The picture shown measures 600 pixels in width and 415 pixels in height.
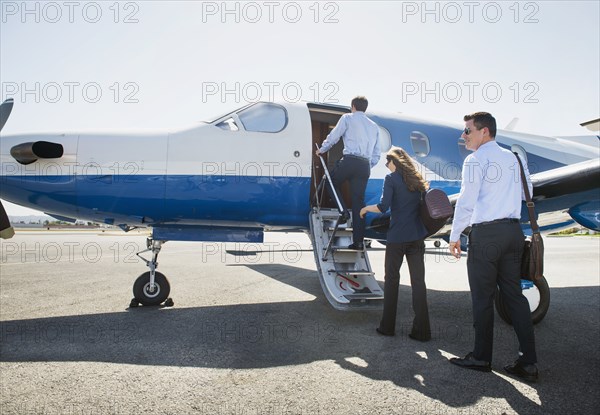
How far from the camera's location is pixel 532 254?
328 centimetres

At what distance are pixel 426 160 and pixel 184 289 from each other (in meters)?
4.76

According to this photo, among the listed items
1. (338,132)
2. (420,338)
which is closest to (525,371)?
(420,338)

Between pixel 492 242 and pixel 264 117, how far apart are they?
3.68 metres

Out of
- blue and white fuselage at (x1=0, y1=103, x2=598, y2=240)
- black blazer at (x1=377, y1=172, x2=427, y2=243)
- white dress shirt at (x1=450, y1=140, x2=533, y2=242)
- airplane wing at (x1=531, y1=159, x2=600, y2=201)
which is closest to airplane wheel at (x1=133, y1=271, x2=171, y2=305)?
blue and white fuselage at (x1=0, y1=103, x2=598, y2=240)

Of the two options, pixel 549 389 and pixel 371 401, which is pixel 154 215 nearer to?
pixel 371 401

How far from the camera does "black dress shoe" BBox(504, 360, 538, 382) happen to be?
10.3 feet

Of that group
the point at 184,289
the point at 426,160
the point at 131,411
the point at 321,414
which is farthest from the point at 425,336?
the point at 184,289

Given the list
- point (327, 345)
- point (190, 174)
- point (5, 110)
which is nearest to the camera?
point (327, 345)

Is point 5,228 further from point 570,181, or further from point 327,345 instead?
point 570,181

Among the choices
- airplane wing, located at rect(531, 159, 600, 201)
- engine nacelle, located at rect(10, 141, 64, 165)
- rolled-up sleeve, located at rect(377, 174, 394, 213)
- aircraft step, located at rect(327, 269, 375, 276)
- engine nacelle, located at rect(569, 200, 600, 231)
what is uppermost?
engine nacelle, located at rect(10, 141, 64, 165)

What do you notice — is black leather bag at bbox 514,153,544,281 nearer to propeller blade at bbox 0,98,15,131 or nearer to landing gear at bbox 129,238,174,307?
landing gear at bbox 129,238,174,307

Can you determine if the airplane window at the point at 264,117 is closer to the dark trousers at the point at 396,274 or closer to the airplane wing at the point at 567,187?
the dark trousers at the point at 396,274

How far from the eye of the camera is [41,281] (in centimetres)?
782

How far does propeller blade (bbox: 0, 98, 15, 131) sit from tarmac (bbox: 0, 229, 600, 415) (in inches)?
93.6
